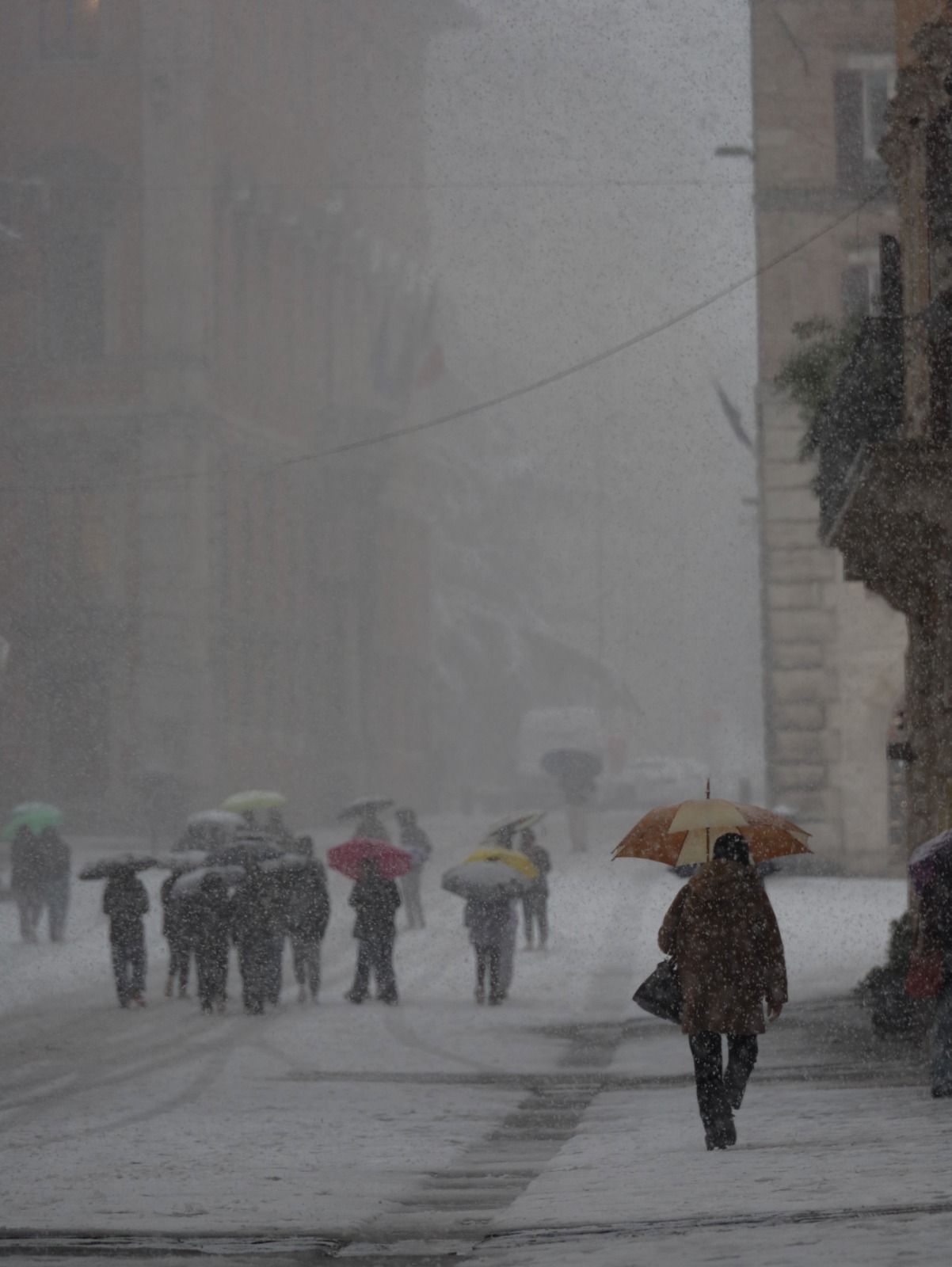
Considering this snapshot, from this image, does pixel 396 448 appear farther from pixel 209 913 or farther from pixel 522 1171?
pixel 522 1171

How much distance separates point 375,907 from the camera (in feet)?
62.2

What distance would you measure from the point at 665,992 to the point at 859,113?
27.4m

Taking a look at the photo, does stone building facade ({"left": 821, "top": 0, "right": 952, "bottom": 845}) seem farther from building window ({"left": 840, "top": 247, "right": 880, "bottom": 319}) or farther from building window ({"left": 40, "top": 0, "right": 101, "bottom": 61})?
building window ({"left": 40, "top": 0, "right": 101, "bottom": 61})

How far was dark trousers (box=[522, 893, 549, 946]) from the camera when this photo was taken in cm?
2361

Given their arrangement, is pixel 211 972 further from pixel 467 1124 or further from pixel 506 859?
pixel 467 1124

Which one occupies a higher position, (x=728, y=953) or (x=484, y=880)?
(x=728, y=953)

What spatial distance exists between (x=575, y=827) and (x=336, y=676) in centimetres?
1527

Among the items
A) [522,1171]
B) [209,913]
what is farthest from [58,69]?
[522,1171]

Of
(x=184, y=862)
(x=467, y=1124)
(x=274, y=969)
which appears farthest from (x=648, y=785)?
(x=467, y=1124)

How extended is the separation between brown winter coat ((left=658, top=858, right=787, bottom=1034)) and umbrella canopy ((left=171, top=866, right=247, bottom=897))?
369 inches

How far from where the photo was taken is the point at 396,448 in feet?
191

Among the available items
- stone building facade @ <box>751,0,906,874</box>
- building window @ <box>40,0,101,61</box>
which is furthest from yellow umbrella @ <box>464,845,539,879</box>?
building window @ <box>40,0,101,61</box>

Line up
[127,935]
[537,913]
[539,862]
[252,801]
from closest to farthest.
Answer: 1. [127,935]
2. [539,862]
3. [537,913]
4. [252,801]

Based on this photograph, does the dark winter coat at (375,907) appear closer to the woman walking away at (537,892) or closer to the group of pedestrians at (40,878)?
the woman walking away at (537,892)
